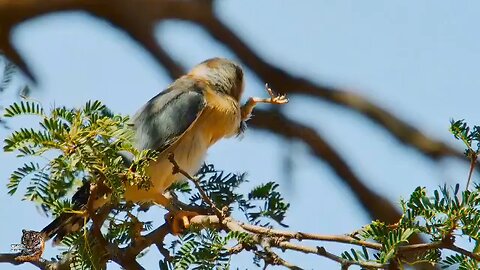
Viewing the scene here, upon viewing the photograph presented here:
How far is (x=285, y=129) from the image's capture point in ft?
14.4

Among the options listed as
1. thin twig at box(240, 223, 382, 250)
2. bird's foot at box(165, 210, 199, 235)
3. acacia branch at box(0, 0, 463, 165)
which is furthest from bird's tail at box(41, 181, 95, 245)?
acacia branch at box(0, 0, 463, 165)

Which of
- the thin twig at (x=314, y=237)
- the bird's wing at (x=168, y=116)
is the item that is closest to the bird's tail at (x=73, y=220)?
the thin twig at (x=314, y=237)

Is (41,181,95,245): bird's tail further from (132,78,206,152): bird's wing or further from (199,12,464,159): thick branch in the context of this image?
(199,12,464,159): thick branch

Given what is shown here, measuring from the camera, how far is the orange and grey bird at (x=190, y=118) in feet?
10.7

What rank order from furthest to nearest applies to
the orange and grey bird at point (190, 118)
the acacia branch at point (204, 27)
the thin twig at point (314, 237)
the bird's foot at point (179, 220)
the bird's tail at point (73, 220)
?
the acacia branch at point (204, 27), the orange and grey bird at point (190, 118), the bird's foot at point (179, 220), the bird's tail at point (73, 220), the thin twig at point (314, 237)

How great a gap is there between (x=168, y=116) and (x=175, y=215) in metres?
0.91

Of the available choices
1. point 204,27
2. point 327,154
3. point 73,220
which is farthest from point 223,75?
point 73,220

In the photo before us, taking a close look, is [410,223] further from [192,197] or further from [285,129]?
[285,129]

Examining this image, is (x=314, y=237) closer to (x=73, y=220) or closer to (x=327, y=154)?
(x=73, y=220)

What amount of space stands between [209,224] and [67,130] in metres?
0.54

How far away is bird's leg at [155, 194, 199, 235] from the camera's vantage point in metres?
2.59

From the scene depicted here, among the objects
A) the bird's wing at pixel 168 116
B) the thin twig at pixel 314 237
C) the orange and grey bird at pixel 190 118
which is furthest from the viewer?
the bird's wing at pixel 168 116

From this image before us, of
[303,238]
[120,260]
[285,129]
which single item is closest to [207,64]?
[285,129]

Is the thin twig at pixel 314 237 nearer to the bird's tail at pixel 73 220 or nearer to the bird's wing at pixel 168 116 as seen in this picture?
the bird's tail at pixel 73 220
